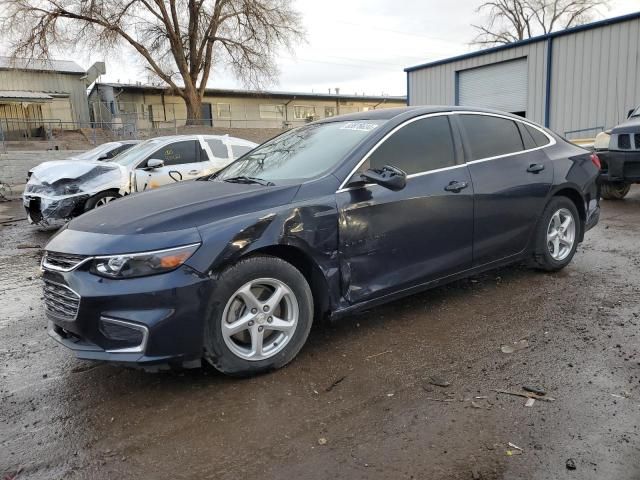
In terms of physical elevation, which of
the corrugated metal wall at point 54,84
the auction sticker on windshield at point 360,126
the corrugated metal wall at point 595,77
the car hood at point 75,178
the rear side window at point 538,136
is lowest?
the car hood at point 75,178

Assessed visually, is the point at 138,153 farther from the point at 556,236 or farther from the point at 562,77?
the point at 562,77

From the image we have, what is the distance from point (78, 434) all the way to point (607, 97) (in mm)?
18589

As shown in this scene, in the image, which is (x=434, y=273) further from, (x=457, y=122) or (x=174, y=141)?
(x=174, y=141)

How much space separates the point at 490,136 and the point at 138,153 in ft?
23.3

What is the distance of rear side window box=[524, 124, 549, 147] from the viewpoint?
16.5ft

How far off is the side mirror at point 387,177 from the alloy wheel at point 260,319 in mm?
954

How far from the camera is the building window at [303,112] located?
44844 millimetres

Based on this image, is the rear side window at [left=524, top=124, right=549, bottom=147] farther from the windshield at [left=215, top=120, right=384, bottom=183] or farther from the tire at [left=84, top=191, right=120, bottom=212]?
the tire at [left=84, top=191, right=120, bottom=212]

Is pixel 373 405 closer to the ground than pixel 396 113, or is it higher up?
closer to the ground

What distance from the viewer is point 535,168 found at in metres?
4.82

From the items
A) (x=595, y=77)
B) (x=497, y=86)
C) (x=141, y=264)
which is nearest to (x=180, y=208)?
(x=141, y=264)

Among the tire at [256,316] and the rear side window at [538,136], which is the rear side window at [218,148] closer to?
the rear side window at [538,136]

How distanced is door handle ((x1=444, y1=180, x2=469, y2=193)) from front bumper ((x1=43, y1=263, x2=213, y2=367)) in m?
2.10

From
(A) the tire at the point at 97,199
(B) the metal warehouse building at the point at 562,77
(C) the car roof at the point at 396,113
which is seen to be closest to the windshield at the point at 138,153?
(A) the tire at the point at 97,199
